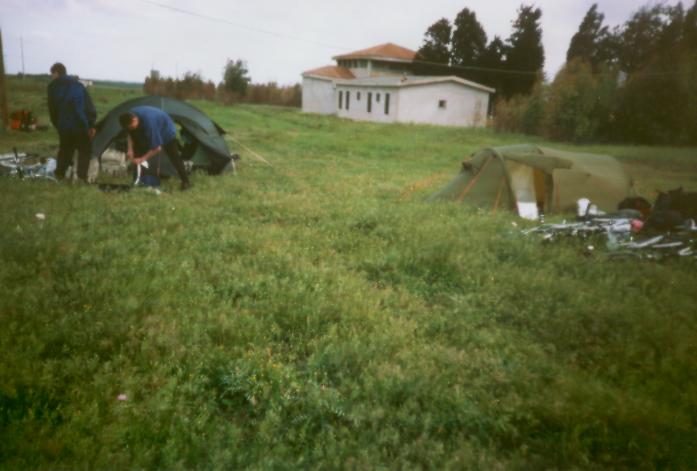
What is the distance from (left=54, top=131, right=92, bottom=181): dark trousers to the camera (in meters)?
9.12

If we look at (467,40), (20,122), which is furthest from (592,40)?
(20,122)

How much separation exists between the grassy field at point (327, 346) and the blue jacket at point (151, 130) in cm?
180

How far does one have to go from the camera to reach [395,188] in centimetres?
1153

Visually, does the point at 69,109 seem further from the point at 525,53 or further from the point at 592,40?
the point at 592,40

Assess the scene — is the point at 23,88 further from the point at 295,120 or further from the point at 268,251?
the point at 268,251

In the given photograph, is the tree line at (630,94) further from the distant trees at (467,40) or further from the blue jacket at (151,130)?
the blue jacket at (151,130)

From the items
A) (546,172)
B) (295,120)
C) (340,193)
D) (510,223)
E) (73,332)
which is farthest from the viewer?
(295,120)

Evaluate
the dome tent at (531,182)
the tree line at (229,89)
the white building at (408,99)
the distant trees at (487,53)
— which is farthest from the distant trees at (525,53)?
the dome tent at (531,182)

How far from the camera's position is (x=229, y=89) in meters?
48.6

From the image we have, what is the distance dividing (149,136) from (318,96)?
3570 centimetres

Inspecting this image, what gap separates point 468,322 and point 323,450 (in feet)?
7.44

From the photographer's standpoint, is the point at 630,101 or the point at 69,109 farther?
the point at 630,101

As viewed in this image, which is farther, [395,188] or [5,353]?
[395,188]

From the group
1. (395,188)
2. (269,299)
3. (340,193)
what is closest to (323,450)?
(269,299)
